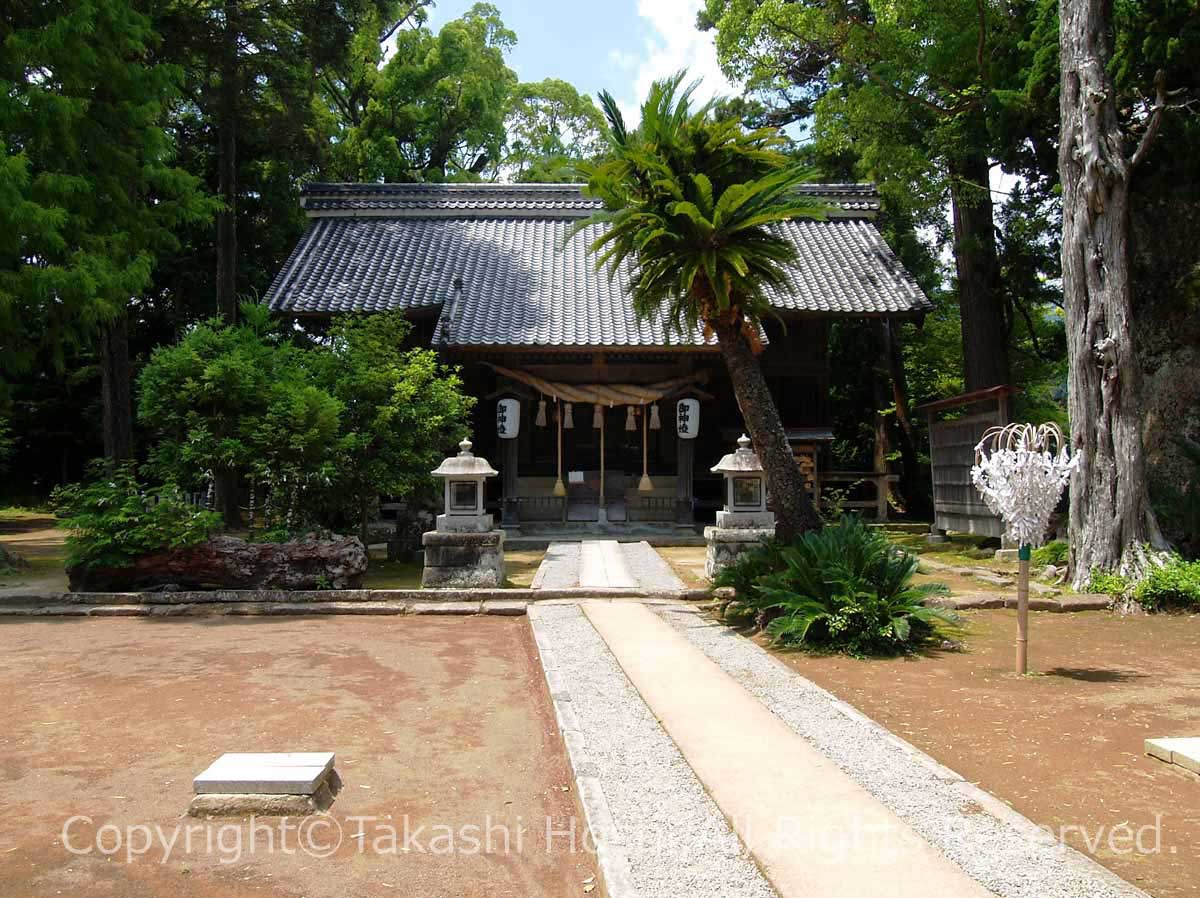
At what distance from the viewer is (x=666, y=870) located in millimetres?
3096

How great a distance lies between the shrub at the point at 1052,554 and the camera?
11258mm

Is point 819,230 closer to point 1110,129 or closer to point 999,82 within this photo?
point 999,82

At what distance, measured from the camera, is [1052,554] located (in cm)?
1136

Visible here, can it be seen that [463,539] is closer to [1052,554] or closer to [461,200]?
[1052,554]

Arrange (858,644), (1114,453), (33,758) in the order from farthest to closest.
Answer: (1114,453) → (858,644) → (33,758)

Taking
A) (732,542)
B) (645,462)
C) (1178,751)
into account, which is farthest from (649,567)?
(1178,751)

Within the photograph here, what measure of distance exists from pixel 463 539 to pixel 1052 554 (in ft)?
26.4

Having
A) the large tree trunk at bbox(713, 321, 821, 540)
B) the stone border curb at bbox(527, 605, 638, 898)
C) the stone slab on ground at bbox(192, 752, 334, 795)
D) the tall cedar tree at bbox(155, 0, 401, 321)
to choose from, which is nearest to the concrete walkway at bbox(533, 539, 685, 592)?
the large tree trunk at bbox(713, 321, 821, 540)

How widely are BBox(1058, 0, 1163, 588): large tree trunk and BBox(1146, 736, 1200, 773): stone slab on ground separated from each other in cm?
567

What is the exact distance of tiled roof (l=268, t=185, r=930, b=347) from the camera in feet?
55.7

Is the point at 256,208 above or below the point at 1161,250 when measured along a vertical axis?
above

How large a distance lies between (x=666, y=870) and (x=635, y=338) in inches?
543

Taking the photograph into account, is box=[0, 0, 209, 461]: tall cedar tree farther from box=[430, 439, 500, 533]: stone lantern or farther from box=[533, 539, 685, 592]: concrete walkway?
box=[533, 539, 685, 592]: concrete walkway

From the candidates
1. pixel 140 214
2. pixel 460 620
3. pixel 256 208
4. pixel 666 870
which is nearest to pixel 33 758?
pixel 666 870
